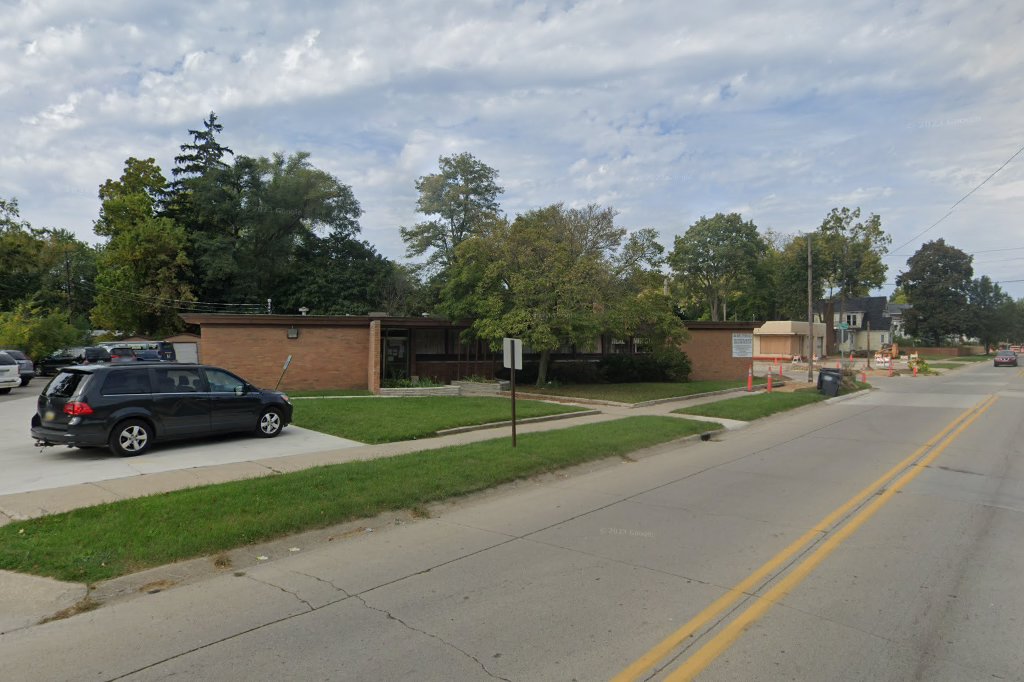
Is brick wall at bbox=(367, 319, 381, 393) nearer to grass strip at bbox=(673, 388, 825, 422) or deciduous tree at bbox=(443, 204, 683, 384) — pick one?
deciduous tree at bbox=(443, 204, 683, 384)

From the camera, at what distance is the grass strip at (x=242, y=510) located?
5.58 metres

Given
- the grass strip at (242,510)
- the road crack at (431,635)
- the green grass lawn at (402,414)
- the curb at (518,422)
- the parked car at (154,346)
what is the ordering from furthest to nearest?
the parked car at (154,346) → the curb at (518,422) → the green grass lawn at (402,414) → the grass strip at (242,510) → the road crack at (431,635)

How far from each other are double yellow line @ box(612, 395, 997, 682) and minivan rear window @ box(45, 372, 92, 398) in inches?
403

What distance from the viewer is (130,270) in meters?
45.8

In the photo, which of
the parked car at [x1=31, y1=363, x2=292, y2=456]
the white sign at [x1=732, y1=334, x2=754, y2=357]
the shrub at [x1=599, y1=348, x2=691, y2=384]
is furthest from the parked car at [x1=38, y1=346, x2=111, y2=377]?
the white sign at [x1=732, y1=334, x2=754, y2=357]

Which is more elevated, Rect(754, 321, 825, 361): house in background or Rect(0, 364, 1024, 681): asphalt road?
Rect(754, 321, 825, 361): house in background

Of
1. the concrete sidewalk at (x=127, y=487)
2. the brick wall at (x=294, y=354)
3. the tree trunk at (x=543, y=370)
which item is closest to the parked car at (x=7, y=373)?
the brick wall at (x=294, y=354)

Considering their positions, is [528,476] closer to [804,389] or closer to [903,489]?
[903,489]

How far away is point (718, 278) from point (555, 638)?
216 feet

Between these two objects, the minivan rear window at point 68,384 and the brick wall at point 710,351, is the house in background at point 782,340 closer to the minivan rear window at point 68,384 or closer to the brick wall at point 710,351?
the brick wall at point 710,351

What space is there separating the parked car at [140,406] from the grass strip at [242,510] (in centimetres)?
365

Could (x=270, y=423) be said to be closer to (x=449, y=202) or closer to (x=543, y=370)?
(x=543, y=370)

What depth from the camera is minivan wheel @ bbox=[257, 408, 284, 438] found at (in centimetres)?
1236

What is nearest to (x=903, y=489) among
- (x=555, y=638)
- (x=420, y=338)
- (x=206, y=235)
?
(x=555, y=638)
